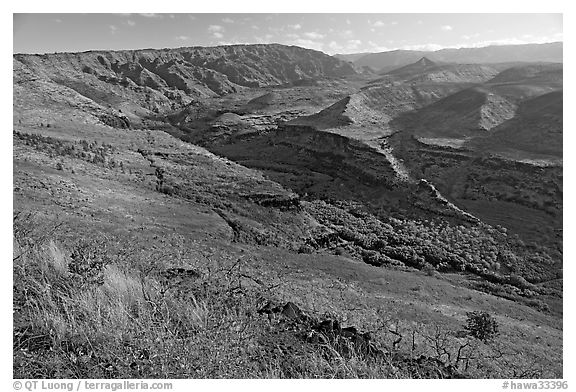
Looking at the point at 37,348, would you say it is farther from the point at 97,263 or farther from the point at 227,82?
the point at 227,82

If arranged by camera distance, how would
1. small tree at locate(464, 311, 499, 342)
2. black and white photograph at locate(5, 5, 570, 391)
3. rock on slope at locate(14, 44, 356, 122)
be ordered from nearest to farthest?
1. black and white photograph at locate(5, 5, 570, 391)
2. small tree at locate(464, 311, 499, 342)
3. rock on slope at locate(14, 44, 356, 122)

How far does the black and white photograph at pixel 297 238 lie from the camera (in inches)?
130

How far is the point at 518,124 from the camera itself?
5022 centimetres

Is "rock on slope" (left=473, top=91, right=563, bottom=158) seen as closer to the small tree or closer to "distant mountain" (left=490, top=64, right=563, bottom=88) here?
"distant mountain" (left=490, top=64, right=563, bottom=88)

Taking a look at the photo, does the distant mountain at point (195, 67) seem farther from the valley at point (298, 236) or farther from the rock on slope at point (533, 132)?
the rock on slope at point (533, 132)

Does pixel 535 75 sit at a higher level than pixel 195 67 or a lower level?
lower

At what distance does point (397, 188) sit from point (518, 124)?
21.5 meters

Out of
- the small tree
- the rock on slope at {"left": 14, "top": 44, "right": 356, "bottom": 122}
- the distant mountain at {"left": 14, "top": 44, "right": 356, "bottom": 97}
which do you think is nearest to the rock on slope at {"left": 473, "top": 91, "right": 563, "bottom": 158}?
the small tree

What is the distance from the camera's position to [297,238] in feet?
89.3

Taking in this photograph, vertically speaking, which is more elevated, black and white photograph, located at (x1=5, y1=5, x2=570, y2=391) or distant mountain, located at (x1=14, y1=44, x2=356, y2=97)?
distant mountain, located at (x1=14, y1=44, x2=356, y2=97)

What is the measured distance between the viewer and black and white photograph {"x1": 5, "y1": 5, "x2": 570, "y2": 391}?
3296mm

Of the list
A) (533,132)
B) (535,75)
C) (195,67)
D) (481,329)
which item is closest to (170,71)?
(195,67)

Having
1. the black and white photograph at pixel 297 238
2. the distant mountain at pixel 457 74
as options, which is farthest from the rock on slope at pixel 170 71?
the distant mountain at pixel 457 74

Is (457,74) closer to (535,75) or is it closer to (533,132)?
(535,75)
